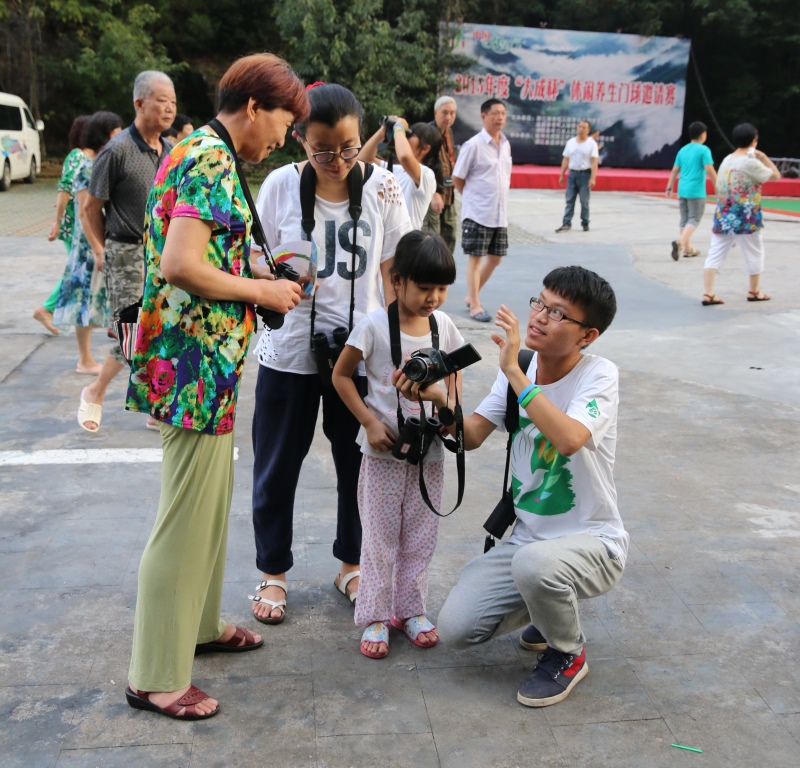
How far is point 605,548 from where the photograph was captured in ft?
9.05

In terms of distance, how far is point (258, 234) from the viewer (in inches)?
100

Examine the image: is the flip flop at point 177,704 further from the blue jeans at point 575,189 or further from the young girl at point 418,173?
the blue jeans at point 575,189

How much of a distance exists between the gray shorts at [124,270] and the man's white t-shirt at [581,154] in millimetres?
10016

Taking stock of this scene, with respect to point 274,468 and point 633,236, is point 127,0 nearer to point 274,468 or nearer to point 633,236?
point 633,236

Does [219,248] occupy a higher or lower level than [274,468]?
higher

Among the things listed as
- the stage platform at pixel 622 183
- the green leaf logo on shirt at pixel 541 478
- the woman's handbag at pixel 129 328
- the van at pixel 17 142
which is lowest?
the stage platform at pixel 622 183

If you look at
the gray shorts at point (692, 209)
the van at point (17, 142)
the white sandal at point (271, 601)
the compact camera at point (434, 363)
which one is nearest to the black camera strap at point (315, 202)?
the compact camera at point (434, 363)

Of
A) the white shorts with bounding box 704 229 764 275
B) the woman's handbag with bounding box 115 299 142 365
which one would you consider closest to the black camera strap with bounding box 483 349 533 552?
the woman's handbag with bounding box 115 299 142 365

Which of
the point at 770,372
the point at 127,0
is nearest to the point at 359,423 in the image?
the point at 770,372

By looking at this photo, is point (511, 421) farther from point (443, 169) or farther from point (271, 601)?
point (443, 169)

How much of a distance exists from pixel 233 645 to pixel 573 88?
22.7 meters

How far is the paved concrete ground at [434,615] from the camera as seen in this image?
2482 millimetres

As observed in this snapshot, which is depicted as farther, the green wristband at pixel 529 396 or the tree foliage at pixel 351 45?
the tree foliage at pixel 351 45

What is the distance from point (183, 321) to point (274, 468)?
860 millimetres
